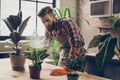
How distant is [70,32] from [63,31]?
115 mm

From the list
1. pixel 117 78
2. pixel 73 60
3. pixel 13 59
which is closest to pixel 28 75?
pixel 13 59

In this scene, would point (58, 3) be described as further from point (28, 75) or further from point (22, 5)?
point (28, 75)

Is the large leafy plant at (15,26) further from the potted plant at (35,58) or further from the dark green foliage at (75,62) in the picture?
the dark green foliage at (75,62)

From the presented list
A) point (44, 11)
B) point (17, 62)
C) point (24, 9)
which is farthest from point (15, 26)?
point (24, 9)

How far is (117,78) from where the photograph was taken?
3.20 m

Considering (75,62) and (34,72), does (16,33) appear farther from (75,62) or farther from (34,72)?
(75,62)

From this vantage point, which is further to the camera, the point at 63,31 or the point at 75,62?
the point at 63,31

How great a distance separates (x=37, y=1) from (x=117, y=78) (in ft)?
8.42

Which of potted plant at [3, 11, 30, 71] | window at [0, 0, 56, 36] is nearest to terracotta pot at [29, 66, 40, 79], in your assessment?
potted plant at [3, 11, 30, 71]

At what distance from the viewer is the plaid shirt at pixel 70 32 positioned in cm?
292

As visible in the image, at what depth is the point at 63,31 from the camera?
307cm

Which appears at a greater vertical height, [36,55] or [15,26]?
[15,26]

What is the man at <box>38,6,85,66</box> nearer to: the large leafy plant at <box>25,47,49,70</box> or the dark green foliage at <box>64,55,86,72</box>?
the large leafy plant at <box>25,47,49,70</box>

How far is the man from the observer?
9.38 ft
